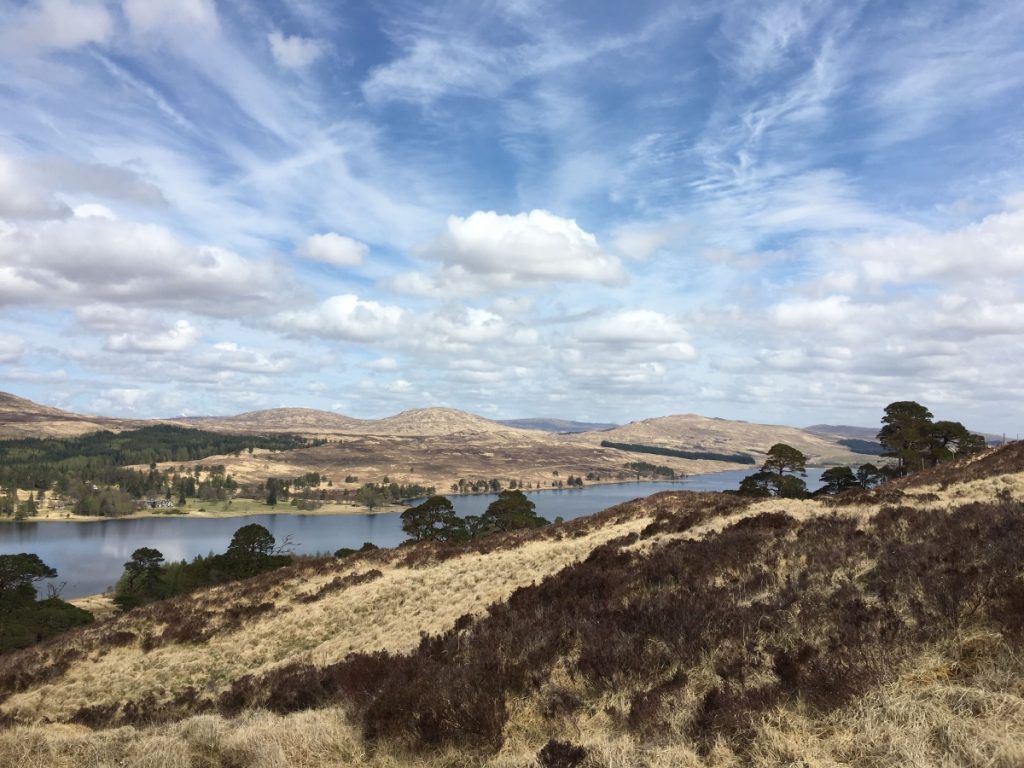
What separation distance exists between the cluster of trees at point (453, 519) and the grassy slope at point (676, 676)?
1956 inches

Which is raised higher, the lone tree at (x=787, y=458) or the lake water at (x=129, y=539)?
the lone tree at (x=787, y=458)

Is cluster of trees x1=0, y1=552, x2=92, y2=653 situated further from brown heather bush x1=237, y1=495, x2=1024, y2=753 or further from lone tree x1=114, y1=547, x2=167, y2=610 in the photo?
brown heather bush x1=237, y1=495, x2=1024, y2=753

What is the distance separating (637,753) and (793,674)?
107 inches

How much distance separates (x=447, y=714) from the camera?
887cm

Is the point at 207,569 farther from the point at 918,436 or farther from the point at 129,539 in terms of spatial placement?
the point at 129,539

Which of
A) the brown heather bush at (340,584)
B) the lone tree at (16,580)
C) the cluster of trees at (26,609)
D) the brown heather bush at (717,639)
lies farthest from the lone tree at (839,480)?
the lone tree at (16,580)

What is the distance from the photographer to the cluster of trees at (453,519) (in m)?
71.2

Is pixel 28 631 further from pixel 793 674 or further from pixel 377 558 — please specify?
pixel 793 674

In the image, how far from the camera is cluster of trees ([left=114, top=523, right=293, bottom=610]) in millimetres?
59812

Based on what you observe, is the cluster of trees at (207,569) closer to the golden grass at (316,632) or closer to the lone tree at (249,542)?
the lone tree at (249,542)

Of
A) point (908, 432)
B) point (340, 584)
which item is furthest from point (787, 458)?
point (340, 584)

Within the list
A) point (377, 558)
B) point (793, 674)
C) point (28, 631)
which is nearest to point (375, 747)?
point (793, 674)

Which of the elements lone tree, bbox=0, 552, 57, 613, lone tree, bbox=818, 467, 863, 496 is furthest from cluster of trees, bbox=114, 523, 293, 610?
lone tree, bbox=818, 467, 863, 496

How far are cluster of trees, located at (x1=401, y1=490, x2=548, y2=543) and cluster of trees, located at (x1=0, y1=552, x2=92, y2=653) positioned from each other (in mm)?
33048
